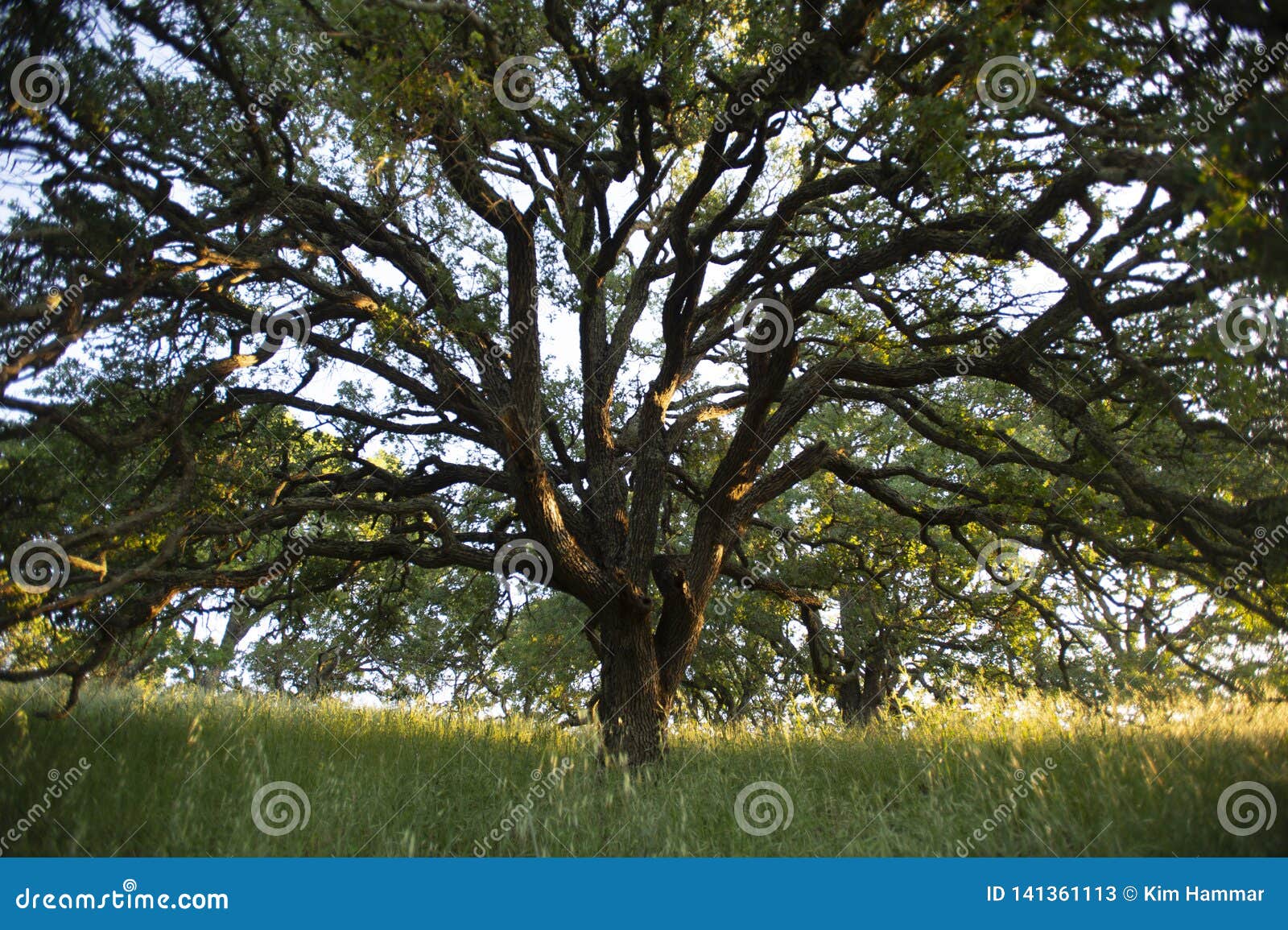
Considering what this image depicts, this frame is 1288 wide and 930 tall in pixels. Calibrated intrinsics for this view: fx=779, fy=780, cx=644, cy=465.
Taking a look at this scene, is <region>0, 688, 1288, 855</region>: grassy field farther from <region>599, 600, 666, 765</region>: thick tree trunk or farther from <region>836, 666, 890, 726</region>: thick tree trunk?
<region>836, 666, 890, 726</region>: thick tree trunk

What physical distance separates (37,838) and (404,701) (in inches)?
169

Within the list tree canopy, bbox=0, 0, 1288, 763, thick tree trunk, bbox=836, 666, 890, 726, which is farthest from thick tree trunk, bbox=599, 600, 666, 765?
thick tree trunk, bbox=836, 666, 890, 726

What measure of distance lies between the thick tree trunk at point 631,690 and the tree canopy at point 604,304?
0.04m

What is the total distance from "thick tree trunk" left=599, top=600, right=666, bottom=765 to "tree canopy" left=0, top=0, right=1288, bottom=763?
0.04 meters

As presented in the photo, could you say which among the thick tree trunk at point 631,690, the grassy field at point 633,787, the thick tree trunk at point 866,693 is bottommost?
A: the grassy field at point 633,787

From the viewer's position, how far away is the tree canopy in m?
5.35

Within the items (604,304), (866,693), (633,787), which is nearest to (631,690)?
(633,787)

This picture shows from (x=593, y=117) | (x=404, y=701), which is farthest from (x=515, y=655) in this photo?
(x=593, y=117)

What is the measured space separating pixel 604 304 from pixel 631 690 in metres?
5.41

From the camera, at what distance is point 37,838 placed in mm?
4906

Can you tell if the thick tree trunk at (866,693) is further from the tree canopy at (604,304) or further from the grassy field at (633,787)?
the grassy field at (633,787)

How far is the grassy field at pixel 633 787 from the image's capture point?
4914mm

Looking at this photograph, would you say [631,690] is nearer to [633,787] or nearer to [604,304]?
[633,787]

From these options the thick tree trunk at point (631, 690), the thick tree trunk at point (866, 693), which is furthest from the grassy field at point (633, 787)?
the thick tree trunk at point (866, 693)
